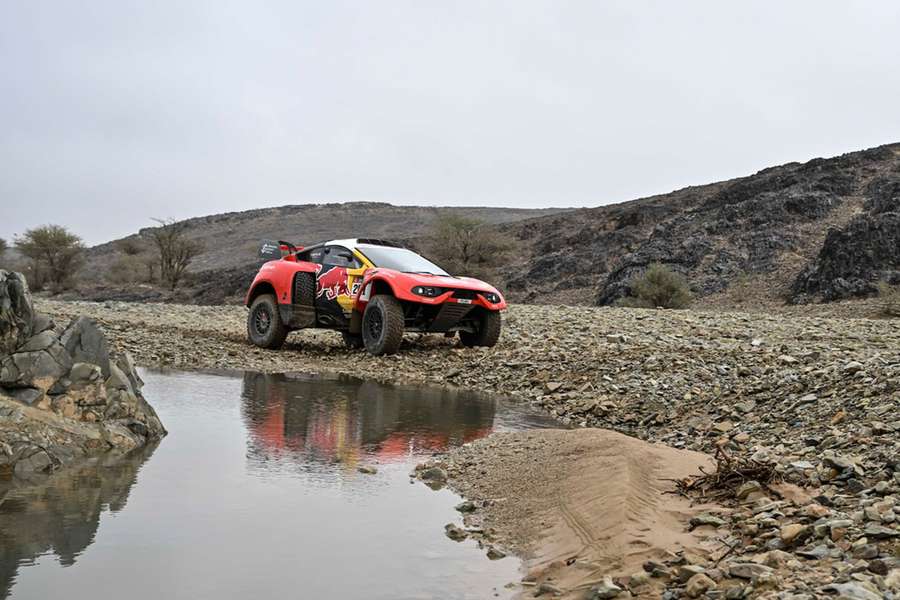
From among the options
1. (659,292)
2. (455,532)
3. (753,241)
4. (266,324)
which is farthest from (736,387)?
(753,241)

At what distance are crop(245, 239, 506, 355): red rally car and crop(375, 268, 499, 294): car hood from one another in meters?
0.01

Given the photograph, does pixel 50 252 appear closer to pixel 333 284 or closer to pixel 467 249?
pixel 467 249

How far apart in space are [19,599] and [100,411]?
138 inches

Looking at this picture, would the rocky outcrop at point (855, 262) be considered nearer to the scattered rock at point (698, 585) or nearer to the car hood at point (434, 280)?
the car hood at point (434, 280)

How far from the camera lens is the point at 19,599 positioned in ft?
12.3

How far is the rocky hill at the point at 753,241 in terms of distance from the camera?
29117 mm

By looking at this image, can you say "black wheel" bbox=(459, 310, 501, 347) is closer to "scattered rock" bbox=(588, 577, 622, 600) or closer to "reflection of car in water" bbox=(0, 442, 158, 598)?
"reflection of car in water" bbox=(0, 442, 158, 598)

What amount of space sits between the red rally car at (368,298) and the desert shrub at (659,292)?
16643 mm

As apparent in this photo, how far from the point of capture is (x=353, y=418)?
852cm

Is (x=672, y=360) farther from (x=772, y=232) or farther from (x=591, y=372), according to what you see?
(x=772, y=232)

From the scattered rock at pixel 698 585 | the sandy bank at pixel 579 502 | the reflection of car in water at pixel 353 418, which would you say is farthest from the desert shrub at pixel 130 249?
the scattered rock at pixel 698 585

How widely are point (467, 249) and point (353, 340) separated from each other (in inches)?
1255

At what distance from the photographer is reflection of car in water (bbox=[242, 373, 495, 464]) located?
7.14m

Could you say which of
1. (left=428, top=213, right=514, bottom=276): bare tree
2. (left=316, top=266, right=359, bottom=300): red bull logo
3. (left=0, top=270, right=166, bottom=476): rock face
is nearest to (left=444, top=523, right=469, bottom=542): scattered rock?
(left=0, top=270, right=166, bottom=476): rock face
